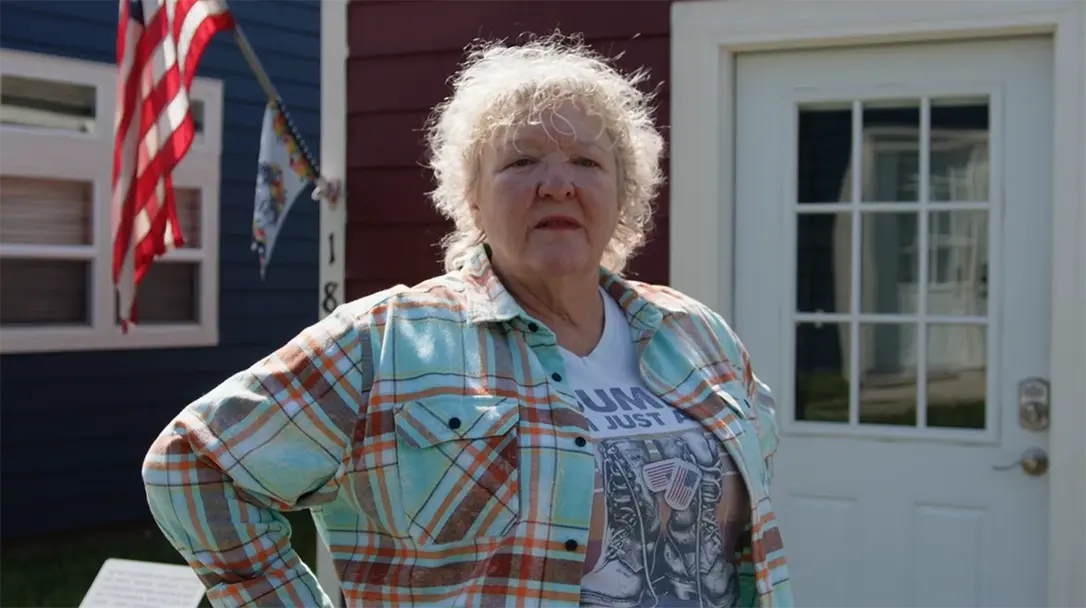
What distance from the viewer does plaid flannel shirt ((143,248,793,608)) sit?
4.58 ft

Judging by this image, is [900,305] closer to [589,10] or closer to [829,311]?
[829,311]

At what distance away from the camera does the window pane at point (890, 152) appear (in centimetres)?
311

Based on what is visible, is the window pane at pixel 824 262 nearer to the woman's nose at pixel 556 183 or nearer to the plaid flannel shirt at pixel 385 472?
the woman's nose at pixel 556 183

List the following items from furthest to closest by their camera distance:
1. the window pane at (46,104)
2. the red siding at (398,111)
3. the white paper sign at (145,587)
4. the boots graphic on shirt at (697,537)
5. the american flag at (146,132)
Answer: the window pane at (46,104) < the red siding at (398,111) < the american flag at (146,132) < the white paper sign at (145,587) < the boots graphic on shirt at (697,537)

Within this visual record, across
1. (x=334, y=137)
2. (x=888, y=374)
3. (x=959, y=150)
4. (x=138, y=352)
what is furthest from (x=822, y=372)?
(x=138, y=352)

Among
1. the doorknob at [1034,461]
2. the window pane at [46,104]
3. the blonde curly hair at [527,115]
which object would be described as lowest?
the doorknob at [1034,461]

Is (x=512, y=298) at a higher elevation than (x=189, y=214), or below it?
below

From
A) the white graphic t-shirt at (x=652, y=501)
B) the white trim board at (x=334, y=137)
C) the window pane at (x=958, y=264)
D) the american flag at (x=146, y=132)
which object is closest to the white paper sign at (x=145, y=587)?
the white graphic t-shirt at (x=652, y=501)

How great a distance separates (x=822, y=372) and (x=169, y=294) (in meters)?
4.00

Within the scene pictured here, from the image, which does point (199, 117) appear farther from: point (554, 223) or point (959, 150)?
point (554, 223)

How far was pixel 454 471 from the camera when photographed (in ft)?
4.68

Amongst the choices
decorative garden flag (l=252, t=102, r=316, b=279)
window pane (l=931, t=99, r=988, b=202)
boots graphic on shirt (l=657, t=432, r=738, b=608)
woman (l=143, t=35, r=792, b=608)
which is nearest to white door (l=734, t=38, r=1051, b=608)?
window pane (l=931, t=99, r=988, b=202)

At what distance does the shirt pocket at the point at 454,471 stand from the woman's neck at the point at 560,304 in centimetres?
24

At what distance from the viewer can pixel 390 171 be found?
368 centimetres
